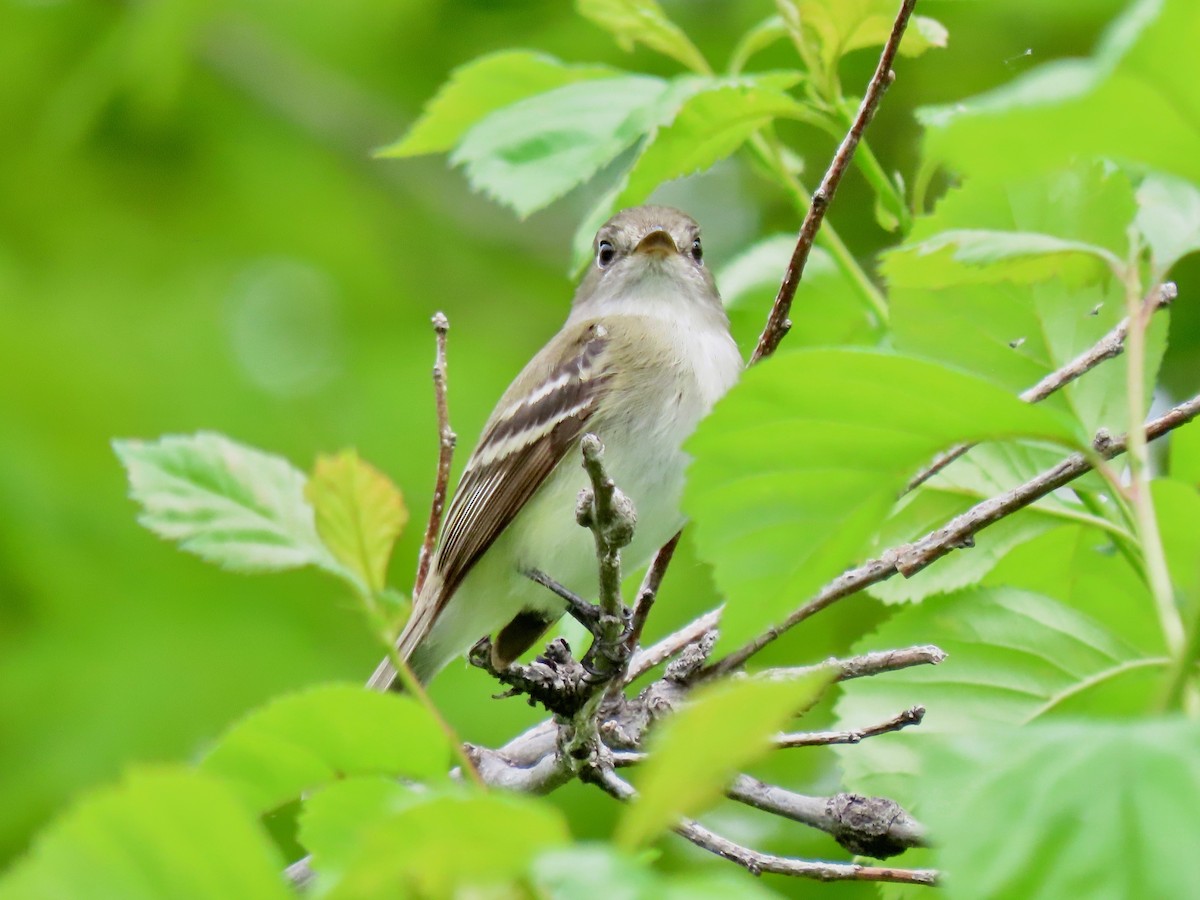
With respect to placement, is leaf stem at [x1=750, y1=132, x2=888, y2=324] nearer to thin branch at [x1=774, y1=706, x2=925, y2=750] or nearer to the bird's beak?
thin branch at [x1=774, y1=706, x2=925, y2=750]

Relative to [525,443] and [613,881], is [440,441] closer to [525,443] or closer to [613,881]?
[525,443]

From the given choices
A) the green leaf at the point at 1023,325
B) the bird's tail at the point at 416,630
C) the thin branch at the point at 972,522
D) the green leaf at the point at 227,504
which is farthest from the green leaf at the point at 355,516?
the bird's tail at the point at 416,630

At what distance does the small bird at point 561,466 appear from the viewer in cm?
323

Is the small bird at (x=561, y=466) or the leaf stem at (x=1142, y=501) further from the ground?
the small bird at (x=561, y=466)

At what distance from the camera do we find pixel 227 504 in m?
1.09

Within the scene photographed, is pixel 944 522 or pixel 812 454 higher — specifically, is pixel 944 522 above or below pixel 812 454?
above

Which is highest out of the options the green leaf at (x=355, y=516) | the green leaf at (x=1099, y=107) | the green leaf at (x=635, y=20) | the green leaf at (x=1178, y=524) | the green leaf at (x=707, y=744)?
the green leaf at (x=635, y=20)

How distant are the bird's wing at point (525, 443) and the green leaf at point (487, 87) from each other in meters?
0.94

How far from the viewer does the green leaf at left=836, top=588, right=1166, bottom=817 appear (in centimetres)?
190

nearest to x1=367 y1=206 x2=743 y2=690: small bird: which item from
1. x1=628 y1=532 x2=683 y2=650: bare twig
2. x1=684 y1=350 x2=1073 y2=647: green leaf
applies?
x1=628 y1=532 x2=683 y2=650: bare twig

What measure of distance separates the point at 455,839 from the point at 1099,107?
546mm

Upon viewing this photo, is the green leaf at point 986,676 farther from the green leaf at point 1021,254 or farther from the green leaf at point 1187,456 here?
the green leaf at point 1021,254

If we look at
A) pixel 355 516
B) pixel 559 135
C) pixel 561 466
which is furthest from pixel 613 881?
pixel 561 466

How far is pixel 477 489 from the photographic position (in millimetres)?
3555
